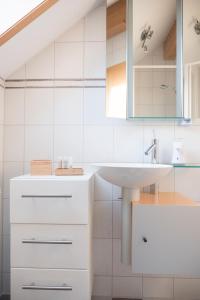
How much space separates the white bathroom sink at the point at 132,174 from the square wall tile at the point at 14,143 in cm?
70

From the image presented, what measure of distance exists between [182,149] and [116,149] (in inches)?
17.1

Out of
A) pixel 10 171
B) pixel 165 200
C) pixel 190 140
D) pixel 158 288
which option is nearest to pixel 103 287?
pixel 158 288

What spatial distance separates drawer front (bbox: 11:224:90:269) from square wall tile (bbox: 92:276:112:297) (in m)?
0.51

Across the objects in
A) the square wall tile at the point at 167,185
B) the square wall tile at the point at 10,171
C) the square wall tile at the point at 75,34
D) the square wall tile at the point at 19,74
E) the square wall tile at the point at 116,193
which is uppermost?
the square wall tile at the point at 75,34

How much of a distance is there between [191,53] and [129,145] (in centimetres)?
74

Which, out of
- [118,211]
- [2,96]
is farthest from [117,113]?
[2,96]

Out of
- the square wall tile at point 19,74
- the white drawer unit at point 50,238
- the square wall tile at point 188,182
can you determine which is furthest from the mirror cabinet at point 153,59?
the white drawer unit at point 50,238

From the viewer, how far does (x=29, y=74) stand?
1.74m

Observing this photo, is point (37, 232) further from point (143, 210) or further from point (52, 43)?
point (52, 43)

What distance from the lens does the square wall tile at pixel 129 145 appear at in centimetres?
169

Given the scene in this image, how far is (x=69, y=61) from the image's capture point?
1725mm

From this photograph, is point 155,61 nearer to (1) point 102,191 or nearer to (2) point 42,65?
(2) point 42,65

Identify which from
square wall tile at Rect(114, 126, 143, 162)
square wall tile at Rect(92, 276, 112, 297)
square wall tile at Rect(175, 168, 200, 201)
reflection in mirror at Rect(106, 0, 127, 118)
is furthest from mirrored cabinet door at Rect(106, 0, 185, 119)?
square wall tile at Rect(92, 276, 112, 297)

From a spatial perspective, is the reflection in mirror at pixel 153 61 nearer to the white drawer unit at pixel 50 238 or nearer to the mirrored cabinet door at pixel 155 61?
the mirrored cabinet door at pixel 155 61
